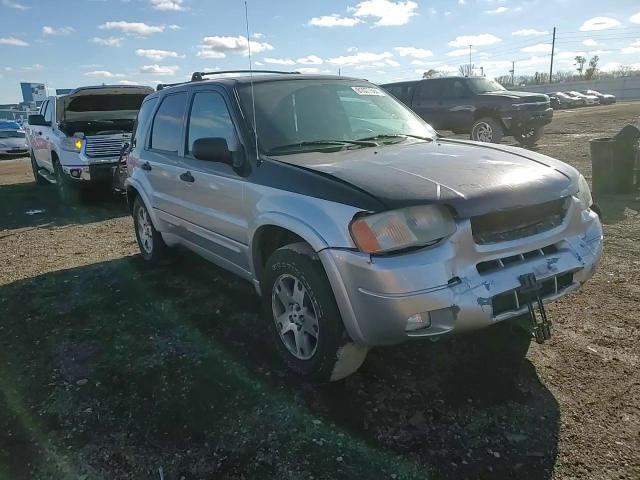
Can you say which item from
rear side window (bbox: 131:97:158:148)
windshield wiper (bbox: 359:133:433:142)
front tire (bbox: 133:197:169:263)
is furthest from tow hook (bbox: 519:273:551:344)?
rear side window (bbox: 131:97:158:148)

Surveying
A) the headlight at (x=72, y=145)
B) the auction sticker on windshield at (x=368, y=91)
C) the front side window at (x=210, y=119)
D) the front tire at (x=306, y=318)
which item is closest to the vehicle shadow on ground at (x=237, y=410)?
the front tire at (x=306, y=318)

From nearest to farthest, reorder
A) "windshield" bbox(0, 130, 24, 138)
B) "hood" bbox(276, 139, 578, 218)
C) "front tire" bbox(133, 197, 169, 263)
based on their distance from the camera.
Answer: "hood" bbox(276, 139, 578, 218) < "front tire" bbox(133, 197, 169, 263) < "windshield" bbox(0, 130, 24, 138)

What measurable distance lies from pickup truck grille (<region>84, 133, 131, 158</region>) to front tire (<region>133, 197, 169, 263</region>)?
4094 mm

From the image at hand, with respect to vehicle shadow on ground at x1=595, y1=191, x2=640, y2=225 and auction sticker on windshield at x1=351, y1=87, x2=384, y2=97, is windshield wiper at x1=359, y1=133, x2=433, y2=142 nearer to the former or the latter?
auction sticker on windshield at x1=351, y1=87, x2=384, y2=97

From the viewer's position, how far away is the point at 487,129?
13.1m

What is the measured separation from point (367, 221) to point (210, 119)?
1.98 metres

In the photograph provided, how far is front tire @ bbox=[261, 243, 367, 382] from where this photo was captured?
2.78 metres

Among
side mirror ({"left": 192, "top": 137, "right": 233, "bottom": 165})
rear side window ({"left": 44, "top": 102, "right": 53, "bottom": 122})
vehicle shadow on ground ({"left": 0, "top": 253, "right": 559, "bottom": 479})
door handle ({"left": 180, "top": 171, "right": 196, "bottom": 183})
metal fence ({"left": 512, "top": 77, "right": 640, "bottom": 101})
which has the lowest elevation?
vehicle shadow on ground ({"left": 0, "top": 253, "right": 559, "bottom": 479})

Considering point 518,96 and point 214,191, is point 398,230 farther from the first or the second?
point 518,96

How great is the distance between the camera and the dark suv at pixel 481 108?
1288 centimetres

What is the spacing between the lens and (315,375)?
2.96 metres

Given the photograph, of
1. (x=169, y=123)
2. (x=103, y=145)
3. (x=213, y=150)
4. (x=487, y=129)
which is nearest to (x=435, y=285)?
(x=213, y=150)

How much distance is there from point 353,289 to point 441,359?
3.49 ft

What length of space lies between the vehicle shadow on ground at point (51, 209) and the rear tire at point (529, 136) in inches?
382
